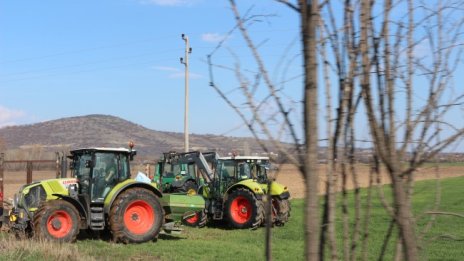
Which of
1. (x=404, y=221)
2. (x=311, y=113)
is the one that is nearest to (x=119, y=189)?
(x=404, y=221)

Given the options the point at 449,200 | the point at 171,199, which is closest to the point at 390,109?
the point at 171,199

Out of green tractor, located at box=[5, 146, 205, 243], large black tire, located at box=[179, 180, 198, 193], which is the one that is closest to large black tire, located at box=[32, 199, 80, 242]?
green tractor, located at box=[5, 146, 205, 243]

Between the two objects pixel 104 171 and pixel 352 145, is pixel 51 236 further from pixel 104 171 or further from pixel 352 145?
pixel 352 145

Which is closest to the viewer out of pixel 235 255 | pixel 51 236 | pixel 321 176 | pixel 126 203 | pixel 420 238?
pixel 321 176

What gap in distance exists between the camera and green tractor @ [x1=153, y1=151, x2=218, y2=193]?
64.2 feet

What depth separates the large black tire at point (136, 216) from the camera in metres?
13.2

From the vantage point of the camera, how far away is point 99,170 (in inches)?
543

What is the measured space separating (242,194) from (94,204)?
5036 millimetres

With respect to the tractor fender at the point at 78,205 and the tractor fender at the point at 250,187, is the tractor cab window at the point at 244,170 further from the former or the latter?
the tractor fender at the point at 78,205

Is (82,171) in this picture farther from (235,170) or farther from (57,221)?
(235,170)

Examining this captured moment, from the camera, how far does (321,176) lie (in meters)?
2.60

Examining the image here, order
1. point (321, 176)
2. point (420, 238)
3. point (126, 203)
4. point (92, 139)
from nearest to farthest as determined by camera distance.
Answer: point (321, 176)
point (420, 238)
point (126, 203)
point (92, 139)

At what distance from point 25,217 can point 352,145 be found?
11761 mm

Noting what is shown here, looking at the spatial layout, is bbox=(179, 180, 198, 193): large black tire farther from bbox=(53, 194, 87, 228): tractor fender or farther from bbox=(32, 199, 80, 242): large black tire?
bbox=(32, 199, 80, 242): large black tire
